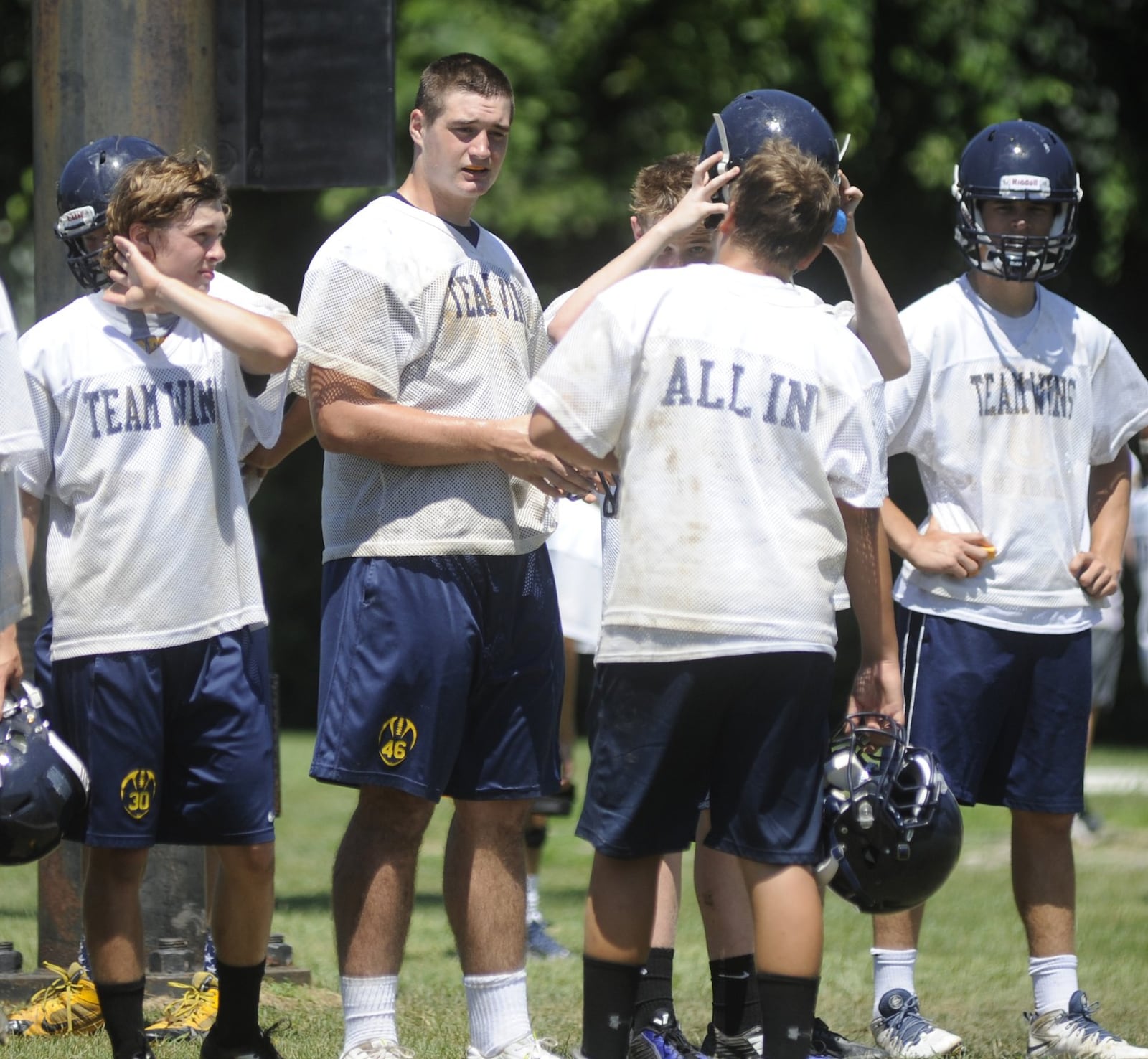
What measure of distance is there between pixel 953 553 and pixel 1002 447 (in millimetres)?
344

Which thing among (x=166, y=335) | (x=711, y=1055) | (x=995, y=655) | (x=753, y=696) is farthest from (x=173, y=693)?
(x=995, y=655)

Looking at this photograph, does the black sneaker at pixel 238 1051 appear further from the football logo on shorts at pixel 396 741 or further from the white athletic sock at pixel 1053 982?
the white athletic sock at pixel 1053 982

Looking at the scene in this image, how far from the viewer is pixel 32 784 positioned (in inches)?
166

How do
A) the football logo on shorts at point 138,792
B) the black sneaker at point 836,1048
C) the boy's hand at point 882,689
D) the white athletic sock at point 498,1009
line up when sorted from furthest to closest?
1. the black sneaker at point 836,1048
2. the white athletic sock at point 498,1009
3. the boy's hand at point 882,689
4. the football logo on shorts at point 138,792

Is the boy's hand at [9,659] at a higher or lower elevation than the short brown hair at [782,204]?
lower

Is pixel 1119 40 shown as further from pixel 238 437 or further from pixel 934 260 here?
pixel 238 437

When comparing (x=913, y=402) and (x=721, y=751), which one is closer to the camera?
(x=721, y=751)

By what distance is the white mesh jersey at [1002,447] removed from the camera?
5.39 meters

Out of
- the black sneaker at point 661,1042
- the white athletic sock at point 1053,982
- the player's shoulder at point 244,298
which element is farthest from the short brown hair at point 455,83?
the white athletic sock at point 1053,982

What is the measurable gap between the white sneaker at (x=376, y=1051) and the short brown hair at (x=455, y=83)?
2.28 m

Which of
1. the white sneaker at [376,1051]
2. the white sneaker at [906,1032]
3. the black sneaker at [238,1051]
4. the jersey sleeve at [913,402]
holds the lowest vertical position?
the white sneaker at [906,1032]

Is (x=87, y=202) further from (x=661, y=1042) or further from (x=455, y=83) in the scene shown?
(x=661, y=1042)

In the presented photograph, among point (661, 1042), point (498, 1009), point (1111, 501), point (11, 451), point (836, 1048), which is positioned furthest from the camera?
point (1111, 501)

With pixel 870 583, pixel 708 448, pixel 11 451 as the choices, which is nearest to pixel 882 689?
pixel 870 583
